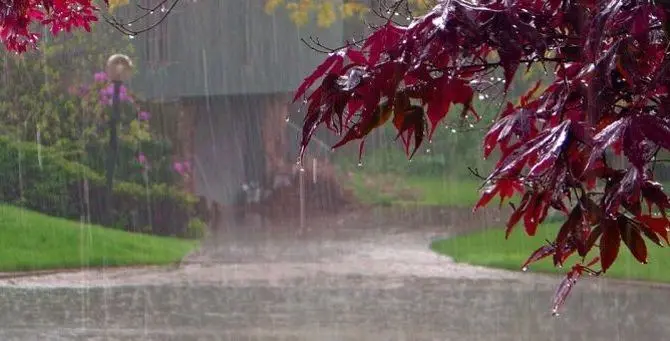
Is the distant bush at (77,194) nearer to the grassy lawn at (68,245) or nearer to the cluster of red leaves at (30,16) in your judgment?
the grassy lawn at (68,245)

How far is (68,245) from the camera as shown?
11.4 metres

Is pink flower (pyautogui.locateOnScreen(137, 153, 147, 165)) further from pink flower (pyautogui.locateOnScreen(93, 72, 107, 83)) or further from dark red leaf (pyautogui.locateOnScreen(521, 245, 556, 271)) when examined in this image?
dark red leaf (pyautogui.locateOnScreen(521, 245, 556, 271))

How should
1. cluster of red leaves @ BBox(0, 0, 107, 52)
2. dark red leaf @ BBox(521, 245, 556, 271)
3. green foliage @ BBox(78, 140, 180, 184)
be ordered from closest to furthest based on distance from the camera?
dark red leaf @ BBox(521, 245, 556, 271)
cluster of red leaves @ BBox(0, 0, 107, 52)
green foliage @ BBox(78, 140, 180, 184)

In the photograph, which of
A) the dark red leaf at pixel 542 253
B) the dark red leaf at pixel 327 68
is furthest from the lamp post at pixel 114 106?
the dark red leaf at pixel 327 68

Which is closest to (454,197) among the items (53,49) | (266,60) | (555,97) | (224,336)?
(266,60)

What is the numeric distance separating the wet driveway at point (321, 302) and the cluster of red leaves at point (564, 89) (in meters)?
5.17

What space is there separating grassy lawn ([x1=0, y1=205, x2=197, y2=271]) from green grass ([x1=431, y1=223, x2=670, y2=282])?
3.22m

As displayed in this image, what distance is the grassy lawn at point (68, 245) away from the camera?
10719 mm

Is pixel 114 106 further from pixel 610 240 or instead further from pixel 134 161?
pixel 610 240

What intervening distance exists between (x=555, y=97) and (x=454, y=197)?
40.0ft

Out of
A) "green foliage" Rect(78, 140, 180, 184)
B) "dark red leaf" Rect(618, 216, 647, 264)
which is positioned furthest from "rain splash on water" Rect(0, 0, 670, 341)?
"dark red leaf" Rect(618, 216, 647, 264)

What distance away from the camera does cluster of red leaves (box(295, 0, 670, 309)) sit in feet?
5.64

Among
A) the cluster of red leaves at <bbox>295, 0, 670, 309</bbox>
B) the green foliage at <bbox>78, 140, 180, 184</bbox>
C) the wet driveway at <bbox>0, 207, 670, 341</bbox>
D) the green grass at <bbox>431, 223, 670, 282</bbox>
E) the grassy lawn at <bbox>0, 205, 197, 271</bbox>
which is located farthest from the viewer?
the green foliage at <bbox>78, 140, 180, 184</bbox>

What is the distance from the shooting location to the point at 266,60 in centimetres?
1361
